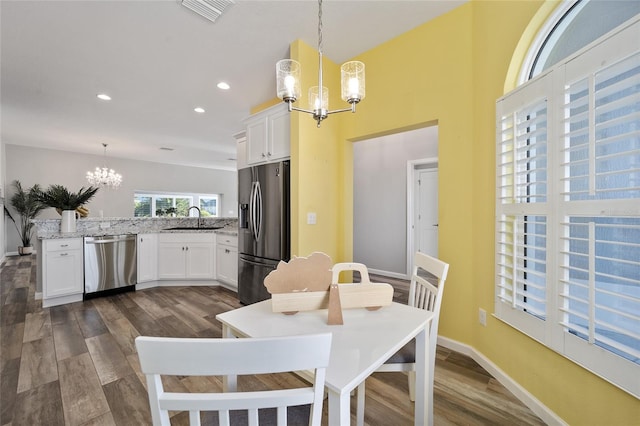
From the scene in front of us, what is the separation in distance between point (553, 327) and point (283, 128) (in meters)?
2.61

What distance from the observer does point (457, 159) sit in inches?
85.3

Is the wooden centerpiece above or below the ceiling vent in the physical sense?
below

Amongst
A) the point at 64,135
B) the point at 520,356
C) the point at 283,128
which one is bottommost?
the point at 520,356

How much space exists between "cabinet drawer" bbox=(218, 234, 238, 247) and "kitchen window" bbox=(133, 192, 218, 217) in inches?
179

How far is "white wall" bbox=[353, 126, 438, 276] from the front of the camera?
4371mm

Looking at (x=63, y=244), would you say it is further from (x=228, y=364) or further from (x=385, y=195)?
(x=385, y=195)

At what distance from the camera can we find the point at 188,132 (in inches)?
213

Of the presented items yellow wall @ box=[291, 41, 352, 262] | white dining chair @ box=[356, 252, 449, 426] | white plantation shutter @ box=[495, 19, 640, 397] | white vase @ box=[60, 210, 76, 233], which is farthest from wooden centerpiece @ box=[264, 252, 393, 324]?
white vase @ box=[60, 210, 76, 233]

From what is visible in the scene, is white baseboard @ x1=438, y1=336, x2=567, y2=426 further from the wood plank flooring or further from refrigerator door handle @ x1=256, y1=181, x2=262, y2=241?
refrigerator door handle @ x1=256, y1=181, x2=262, y2=241

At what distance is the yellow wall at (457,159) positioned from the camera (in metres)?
1.50

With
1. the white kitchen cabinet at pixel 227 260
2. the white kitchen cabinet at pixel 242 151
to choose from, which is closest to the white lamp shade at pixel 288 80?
the white kitchen cabinet at pixel 242 151

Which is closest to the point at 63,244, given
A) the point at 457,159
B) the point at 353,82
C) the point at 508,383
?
the point at 353,82

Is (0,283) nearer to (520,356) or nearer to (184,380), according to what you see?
(184,380)

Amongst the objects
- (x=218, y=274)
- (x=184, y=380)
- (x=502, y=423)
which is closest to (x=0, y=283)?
(x=218, y=274)
